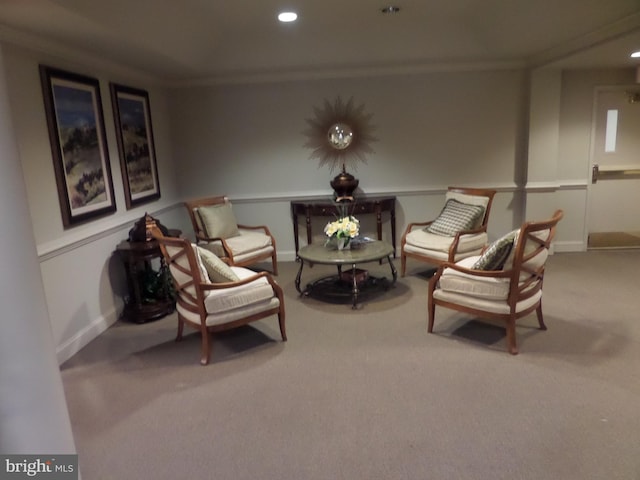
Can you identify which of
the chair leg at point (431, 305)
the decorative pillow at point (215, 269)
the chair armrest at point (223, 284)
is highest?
the decorative pillow at point (215, 269)

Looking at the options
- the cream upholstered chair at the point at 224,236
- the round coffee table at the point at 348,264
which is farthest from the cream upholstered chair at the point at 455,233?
the cream upholstered chair at the point at 224,236

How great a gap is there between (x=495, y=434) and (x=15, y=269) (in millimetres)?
2187

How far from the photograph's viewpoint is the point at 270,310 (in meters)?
3.24

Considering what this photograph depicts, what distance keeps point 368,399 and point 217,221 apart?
9.22 ft

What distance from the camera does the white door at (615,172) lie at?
17.8ft

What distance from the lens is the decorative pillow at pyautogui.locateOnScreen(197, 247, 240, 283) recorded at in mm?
3061

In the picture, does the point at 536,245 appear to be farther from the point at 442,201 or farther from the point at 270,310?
the point at 442,201

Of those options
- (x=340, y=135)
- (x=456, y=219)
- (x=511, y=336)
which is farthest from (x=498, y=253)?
(x=340, y=135)

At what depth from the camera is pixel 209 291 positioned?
3.04m

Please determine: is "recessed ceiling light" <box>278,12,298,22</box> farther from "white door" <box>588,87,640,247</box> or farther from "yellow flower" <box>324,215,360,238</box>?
"white door" <box>588,87,640,247</box>

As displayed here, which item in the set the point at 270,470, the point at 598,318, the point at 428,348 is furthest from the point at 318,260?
the point at 598,318

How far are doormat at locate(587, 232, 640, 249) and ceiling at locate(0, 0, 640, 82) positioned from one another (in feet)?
6.95

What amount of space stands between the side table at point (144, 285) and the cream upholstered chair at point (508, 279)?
2.43 m

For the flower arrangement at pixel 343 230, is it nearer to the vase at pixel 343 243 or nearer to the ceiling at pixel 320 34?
the vase at pixel 343 243
